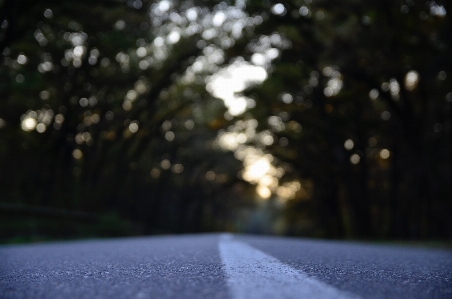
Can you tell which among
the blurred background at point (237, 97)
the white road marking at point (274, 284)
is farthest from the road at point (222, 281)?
the blurred background at point (237, 97)

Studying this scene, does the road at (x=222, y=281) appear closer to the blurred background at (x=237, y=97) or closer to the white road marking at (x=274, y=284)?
the white road marking at (x=274, y=284)

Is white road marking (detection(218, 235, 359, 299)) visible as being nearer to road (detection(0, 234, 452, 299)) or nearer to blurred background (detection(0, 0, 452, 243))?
road (detection(0, 234, 452, 299))

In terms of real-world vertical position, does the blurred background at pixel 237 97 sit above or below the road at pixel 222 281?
above

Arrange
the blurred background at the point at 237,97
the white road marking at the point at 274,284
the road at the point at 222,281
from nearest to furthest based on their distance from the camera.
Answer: the white road marking at the point at 274,284, the road at the point at 222,281, the blurred background at the point at 237,97

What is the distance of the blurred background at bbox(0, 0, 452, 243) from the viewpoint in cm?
1398

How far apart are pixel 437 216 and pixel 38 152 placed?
47.7 ft

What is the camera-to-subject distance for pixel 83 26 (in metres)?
14.6

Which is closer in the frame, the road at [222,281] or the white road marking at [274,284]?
the white road marking at [274,284]

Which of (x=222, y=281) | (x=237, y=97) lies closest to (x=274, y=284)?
(x=222, y=281)

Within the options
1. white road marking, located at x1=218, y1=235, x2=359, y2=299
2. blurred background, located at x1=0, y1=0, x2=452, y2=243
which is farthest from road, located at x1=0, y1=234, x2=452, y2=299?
blurred background, located at x1=0, y1=0, x2=452, y2=243

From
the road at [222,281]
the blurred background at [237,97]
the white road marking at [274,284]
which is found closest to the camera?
the white road marking at [274,284]

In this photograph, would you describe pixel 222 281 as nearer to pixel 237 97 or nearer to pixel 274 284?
pixel 274 284

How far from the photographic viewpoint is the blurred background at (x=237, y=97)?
1398cm

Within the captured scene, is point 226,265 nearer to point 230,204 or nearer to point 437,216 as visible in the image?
point 437,216
